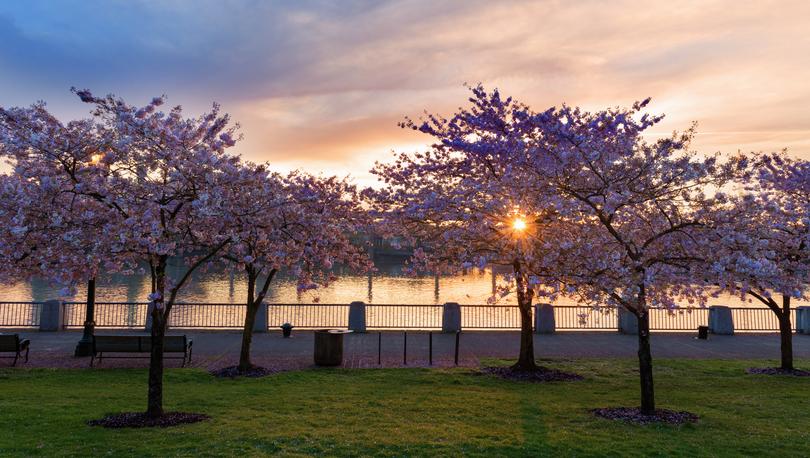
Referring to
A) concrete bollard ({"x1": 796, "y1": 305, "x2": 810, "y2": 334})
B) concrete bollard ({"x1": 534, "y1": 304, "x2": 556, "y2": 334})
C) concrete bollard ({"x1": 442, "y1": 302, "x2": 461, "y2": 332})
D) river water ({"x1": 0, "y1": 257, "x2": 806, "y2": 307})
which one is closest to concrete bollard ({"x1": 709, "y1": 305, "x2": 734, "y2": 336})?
concrete bollard ({"x1": 796, "y1": 305, "x2": 810, "y2": 334})

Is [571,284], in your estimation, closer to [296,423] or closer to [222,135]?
[296,423]

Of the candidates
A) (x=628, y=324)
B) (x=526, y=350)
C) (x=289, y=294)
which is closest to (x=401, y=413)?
(x=526, y=350)

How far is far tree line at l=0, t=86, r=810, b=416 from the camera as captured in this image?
960 cm

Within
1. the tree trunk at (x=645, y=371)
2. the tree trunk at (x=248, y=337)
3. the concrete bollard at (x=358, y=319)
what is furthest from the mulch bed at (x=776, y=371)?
the tree trunk at (x=248, y=337)

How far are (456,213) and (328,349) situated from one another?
5410 mm

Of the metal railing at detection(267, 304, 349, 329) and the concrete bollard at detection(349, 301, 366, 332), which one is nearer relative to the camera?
the concrete bollard at detection(349, 301, 366, 332)

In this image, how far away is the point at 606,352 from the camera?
18953mm

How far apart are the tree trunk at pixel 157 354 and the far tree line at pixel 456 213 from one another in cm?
3

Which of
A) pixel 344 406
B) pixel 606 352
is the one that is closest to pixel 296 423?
pixel 344 406

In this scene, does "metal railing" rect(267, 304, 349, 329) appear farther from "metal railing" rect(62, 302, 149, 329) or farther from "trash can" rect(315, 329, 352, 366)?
"trash can" rect(315, 329, 352, 366)

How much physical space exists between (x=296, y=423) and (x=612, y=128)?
29.4ft

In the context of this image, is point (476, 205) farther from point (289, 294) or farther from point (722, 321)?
point (289, 294)

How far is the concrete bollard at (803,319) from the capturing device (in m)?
24.8

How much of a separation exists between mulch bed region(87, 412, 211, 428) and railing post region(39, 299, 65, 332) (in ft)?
46.7
